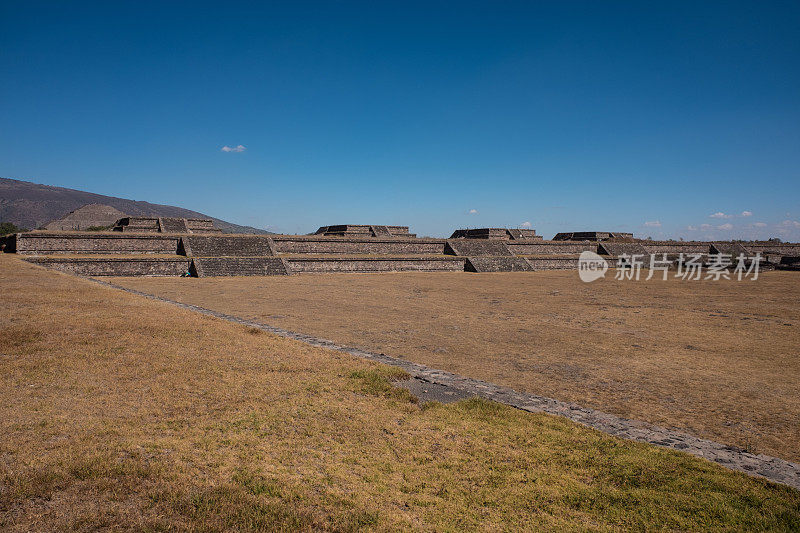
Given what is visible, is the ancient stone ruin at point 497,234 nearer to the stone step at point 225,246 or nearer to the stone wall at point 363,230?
the stone wall at point 363,230

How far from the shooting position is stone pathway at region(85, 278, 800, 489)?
10.5 feet

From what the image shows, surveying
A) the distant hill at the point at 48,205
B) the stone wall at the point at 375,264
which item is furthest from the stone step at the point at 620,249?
the distant hill at the point at 48,205

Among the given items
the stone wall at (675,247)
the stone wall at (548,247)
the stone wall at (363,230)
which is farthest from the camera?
the stone wall at (675,247)

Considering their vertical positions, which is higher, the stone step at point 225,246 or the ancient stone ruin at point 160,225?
the ancient stone ruin at point 160,225

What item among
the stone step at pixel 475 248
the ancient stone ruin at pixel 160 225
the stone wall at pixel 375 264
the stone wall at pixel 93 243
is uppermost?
the ancient stone ruin at pixel 160 225

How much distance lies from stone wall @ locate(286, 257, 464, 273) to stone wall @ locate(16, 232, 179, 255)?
23.4 ft

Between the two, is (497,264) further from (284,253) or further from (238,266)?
(238,266)

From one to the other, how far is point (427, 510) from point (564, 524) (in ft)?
2.54

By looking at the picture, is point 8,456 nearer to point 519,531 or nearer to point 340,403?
point 340,403

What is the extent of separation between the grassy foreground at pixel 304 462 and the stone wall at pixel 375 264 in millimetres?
18487

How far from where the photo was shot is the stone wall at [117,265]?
1775 centimetres

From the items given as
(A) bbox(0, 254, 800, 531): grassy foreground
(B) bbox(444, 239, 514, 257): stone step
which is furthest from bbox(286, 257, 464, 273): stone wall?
(A) bbox(0, 254, 800, 531): grassy foreground

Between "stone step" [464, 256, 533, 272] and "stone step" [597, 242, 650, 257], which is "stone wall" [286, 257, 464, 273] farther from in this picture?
"stone step" [597, 242, 650, 257]

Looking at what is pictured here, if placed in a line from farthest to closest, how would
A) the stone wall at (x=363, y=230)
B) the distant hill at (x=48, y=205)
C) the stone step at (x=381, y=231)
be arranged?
the distant hill at (x=48, y=205), the stone step at (x=381, y=231), the stone wall at (x=363, y=230)
